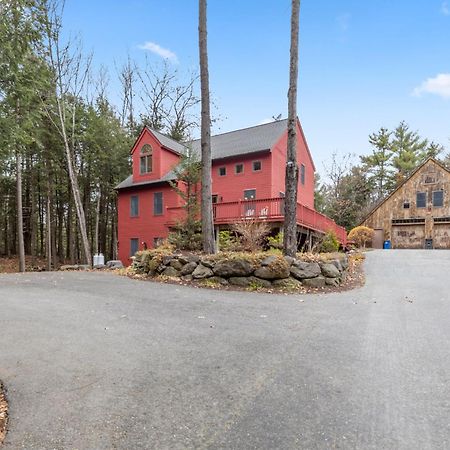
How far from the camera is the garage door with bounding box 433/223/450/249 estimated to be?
85.0 feet

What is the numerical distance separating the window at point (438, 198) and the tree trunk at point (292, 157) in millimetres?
23213

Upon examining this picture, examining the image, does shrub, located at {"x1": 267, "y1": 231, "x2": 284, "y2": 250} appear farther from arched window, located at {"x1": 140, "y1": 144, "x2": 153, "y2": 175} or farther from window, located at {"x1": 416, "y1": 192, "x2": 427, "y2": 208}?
window, located at {"x1": 416, "y1": 192, "x2": 427, "y2": 208}

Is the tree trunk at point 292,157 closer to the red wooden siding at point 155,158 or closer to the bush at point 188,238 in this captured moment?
the bush at point 188,238

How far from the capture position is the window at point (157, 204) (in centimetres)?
1919

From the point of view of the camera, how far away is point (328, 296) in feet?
23.8

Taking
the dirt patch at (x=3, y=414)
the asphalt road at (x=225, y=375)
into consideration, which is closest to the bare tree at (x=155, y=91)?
the asphalt road at (x=225, y=375)

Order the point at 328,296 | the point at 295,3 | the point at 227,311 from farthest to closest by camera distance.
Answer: the point at 295,3
the point at 328,296
the point at 227,311

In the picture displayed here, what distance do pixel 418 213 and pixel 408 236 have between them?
2135 millimetres

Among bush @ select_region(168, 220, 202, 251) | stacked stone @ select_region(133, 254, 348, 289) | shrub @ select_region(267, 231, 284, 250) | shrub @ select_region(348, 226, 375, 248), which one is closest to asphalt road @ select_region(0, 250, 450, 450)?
stacked stone @ select_region(133, 254, 348, 289)

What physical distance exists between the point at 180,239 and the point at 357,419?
9875 mm

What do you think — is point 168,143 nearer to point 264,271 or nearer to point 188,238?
point 188,238

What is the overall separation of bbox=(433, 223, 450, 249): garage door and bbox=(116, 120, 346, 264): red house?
12668 millimetres

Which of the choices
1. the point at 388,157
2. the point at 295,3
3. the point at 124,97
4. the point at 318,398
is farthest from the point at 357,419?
the point at 388,157

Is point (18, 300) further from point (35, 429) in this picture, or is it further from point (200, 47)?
point (200, 47)
